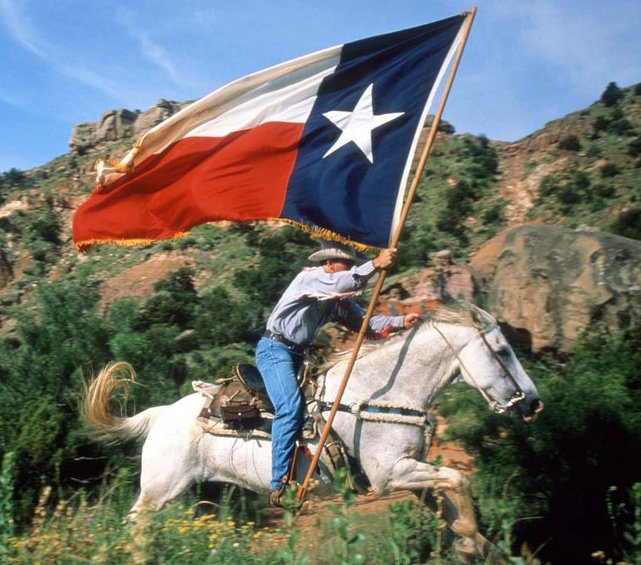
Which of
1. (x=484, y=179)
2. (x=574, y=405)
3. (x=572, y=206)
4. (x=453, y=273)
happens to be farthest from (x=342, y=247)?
(x=484, y=179)

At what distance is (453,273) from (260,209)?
12597mm

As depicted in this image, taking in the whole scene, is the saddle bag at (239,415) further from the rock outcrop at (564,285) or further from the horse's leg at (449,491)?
the rock outcrop at (564,285)

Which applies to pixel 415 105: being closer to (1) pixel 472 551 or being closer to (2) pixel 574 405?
(1) pixel 472 551

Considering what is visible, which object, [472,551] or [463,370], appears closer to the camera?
[472,551]

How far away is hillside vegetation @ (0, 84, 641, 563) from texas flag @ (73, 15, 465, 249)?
95.7 inches

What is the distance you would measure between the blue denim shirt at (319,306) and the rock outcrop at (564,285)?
7.14 meters

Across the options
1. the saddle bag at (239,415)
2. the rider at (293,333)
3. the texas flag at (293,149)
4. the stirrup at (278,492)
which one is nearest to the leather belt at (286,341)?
the rider at (293,333)

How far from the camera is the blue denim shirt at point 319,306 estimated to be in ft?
20.4

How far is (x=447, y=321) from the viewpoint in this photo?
6777 mm

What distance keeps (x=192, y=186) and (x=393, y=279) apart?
12606 mm

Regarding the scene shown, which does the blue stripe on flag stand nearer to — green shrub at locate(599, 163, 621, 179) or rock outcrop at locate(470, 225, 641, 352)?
rock outcrop at locate(470, 225, 641, 352)

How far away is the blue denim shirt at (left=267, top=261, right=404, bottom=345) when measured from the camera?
20.4 feet

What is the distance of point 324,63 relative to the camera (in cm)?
705

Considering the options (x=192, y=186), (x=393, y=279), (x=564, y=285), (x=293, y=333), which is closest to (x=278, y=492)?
(x=293, y=333)
